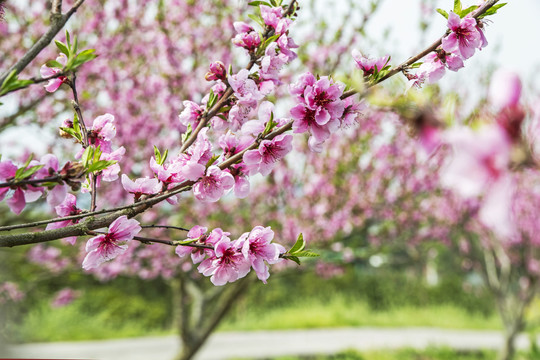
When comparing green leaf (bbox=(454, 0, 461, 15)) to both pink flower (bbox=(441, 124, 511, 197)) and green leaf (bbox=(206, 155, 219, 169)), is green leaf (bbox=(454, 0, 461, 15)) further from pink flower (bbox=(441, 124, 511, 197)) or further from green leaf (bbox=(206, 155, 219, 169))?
pink flower (bbox=(441, 124, 511, 197))

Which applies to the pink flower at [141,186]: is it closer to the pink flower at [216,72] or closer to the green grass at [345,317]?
the pink flower at [216,72]

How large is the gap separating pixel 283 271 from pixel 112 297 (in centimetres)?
1026

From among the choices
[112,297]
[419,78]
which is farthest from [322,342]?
[419,78]

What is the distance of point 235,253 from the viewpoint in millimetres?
1600

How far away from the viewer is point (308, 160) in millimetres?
6461

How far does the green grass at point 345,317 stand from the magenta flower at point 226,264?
12.3m

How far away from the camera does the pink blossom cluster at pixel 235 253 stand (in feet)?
5.13

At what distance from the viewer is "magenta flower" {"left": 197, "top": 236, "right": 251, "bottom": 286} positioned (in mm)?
1580

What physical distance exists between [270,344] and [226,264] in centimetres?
1000

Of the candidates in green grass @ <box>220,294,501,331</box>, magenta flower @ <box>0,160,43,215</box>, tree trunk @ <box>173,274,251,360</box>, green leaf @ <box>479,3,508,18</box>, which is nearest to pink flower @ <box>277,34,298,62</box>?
green leaf @ <box>479,3,508,18</box>

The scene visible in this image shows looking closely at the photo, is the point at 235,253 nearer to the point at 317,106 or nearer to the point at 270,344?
the point at 317,106

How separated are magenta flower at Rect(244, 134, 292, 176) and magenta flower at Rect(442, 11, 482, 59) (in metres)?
0.67

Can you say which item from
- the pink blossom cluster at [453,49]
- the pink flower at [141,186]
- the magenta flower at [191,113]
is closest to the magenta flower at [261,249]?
the pink flower at [141,186]

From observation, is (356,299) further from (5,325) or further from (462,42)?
(462,42)
